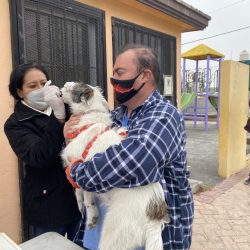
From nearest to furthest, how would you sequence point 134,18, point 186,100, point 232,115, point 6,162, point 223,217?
point 6,162
point 223,217
point 134,18
point 232,115
point 186,100

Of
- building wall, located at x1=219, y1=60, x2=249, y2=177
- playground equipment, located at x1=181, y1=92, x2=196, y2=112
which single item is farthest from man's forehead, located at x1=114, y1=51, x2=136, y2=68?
playground equipment, located at x1=181, y1=92, x2=196, y2=112

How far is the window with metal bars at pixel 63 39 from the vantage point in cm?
355

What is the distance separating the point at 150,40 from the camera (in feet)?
19.0

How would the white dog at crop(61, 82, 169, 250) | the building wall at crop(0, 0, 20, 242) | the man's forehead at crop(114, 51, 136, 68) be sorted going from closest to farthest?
the white dog at crop(61, 82, 169, 250)
the man's forehead at crop(114, 51, 136, 68)
the building wall at crop(0, 0, 20, 242)

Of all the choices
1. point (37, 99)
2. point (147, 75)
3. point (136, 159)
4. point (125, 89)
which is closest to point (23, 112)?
point (37, 99)

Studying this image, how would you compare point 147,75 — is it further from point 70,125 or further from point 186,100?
point 186,100

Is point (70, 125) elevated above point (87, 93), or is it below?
below

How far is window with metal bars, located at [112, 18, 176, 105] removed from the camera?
493 cm

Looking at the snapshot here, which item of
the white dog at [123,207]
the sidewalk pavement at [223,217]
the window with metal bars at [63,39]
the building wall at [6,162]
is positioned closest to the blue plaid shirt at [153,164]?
the white dog at [123,207]

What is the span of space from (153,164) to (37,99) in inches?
42.6

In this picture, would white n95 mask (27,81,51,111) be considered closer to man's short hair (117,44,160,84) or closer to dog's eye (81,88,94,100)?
dog's eye (81,88,94,100)

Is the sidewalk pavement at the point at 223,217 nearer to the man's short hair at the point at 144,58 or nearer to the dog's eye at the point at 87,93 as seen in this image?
the dog's eye at the point at 87,93

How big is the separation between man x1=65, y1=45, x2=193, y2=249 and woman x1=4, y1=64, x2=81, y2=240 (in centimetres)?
Answer: 39

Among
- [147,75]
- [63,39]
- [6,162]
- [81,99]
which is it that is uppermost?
[63,39]
